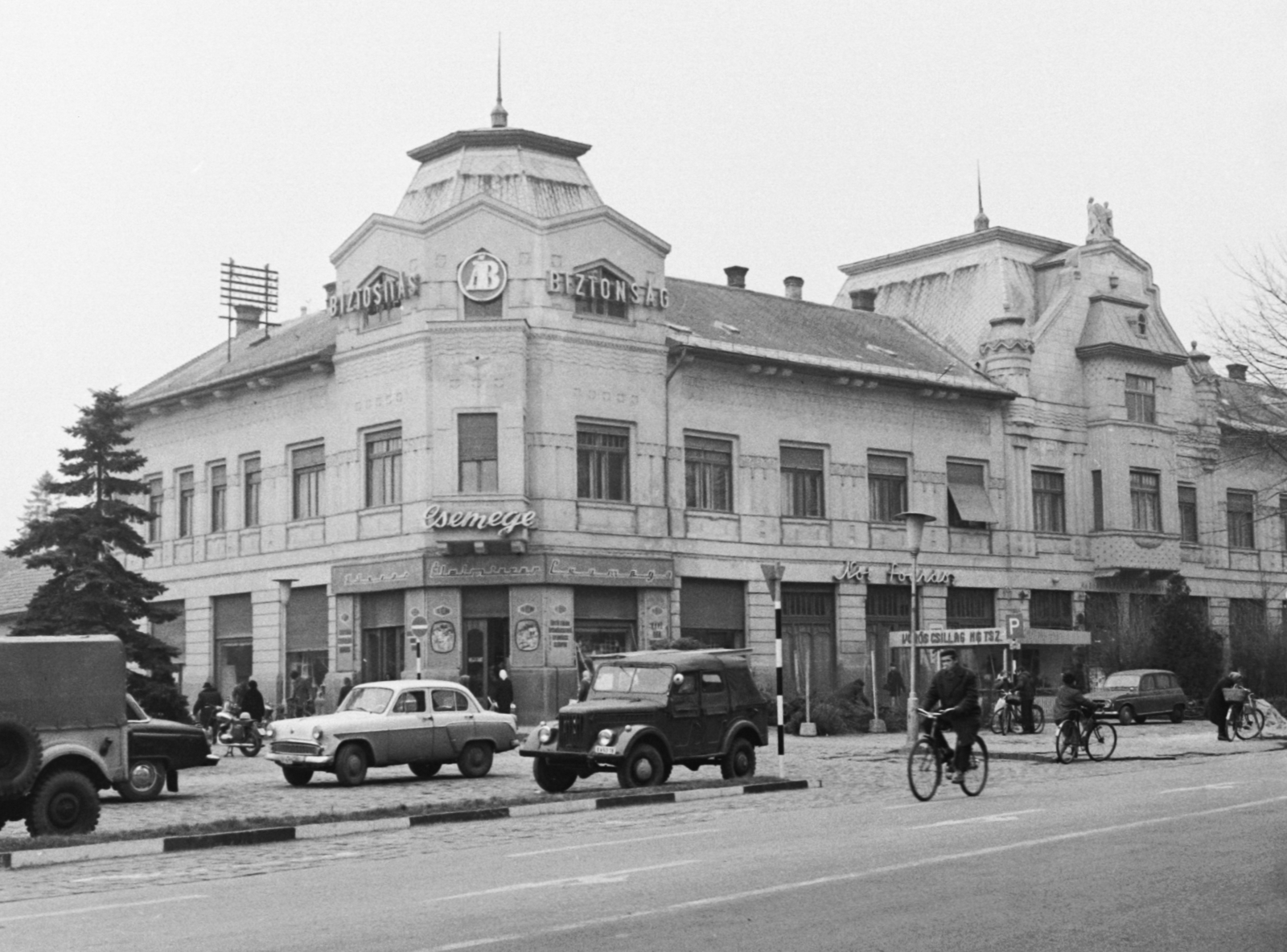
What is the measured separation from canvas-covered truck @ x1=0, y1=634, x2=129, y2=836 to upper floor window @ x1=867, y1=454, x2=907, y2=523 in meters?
34.2

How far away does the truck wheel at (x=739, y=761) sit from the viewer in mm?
24562

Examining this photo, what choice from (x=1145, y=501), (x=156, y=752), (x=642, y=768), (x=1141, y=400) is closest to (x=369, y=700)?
(x=156, y=752)

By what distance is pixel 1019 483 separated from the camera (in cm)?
5456

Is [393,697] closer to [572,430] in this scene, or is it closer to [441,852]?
[441,852]

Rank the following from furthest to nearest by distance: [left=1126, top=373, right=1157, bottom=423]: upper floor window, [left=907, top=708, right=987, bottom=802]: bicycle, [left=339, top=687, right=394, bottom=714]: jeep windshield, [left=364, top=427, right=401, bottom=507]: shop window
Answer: [left=1126, top=373, right=1157, bottom=423]: upper floor window
[left=364, top=427, right=401, bottom=507]: shop window
[left=339, top=687, right=394, bottom=714]: jeep windshield
[left=907, top=708, right=987, bottom=802]: bicycle

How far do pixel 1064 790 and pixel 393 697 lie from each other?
10528 mm

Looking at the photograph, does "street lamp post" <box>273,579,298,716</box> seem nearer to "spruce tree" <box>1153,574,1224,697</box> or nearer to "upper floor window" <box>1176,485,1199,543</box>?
"spruce tree" <box>1153,574,1224,697</box>

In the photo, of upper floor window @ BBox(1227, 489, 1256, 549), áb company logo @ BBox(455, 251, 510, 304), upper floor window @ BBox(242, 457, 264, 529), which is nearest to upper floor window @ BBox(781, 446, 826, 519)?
áb company logo @ BBox(455, 251, 510, 304)

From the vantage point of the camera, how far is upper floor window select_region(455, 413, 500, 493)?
142 ft

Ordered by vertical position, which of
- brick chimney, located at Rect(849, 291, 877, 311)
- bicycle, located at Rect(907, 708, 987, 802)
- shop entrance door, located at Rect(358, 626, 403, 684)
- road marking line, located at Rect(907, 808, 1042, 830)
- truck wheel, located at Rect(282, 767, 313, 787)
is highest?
brick chimney, located at Rect(849, 291, 877, 311)

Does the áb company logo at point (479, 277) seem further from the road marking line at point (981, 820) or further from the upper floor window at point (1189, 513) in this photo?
the road marking line at point (981, 820)

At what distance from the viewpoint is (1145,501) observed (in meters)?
57.3

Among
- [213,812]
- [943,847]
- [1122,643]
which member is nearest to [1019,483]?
[1122,643]

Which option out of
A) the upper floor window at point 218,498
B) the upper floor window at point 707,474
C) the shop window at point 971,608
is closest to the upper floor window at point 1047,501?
the shop window at point 971,608
